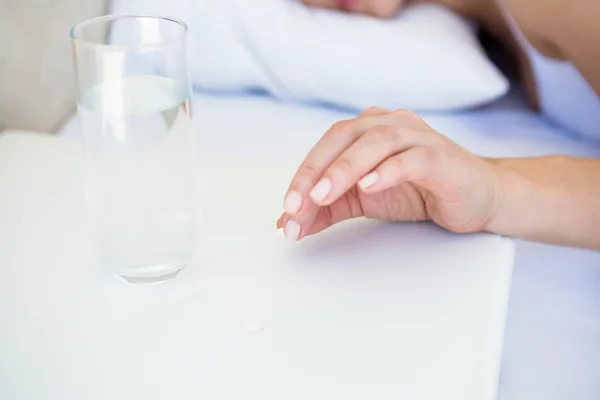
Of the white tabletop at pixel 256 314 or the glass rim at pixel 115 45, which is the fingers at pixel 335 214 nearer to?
the white tabletop at pixel 256 314

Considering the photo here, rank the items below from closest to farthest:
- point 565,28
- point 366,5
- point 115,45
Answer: point 115,45, point 565,28, point 366,5

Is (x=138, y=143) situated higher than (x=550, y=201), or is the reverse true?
(x=138, y=143)

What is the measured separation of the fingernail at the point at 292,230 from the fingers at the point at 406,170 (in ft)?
0.18

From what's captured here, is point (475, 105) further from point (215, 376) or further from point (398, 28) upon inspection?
point (215, 376)

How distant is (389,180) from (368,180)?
0.02 metres

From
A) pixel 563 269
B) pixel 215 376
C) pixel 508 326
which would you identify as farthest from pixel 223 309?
pixel 563 269

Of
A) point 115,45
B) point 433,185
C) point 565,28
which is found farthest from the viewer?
point 565,28

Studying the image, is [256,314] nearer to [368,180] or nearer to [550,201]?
[368,180]

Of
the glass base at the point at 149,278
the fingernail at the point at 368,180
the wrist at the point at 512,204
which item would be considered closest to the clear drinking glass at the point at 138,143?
the glass base at the point at 149,278

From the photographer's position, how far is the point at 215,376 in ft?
1.28

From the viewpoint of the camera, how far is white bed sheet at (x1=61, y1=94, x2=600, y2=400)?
0.57 metres

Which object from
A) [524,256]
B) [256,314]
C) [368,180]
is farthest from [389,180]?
[524,256]

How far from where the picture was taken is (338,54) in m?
0.95

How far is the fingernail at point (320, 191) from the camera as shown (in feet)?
1.55
